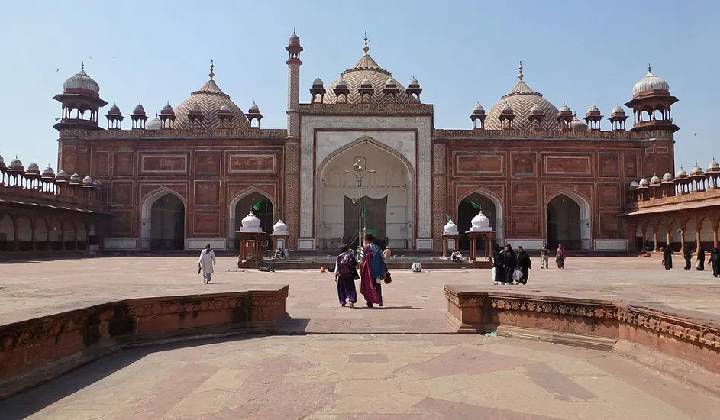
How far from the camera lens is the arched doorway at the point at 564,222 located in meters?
28.4

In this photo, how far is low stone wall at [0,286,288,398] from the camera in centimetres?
306

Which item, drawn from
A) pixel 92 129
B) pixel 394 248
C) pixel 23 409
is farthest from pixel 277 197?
pixel 23 409

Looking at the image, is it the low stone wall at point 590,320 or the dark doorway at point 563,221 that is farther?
the dark doorway at point 563,221

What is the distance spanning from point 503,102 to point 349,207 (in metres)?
12.7

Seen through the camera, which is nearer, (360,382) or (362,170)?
(360,382)

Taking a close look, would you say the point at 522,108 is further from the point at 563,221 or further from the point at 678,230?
the point at 678,230

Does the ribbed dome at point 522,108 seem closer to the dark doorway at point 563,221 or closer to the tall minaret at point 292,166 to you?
the dark doorway at point 563,221

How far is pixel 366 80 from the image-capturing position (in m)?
30.5

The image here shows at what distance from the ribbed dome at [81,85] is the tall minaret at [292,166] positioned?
10.8m

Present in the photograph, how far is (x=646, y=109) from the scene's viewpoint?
28.8 meters

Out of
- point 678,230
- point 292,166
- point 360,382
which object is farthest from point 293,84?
point 360,382

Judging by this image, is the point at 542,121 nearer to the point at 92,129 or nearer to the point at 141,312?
the point at 92,129

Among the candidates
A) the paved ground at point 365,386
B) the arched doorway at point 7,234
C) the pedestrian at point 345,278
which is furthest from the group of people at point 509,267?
the arched doorway at point 7,234

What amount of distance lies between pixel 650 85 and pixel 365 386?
3071cm
